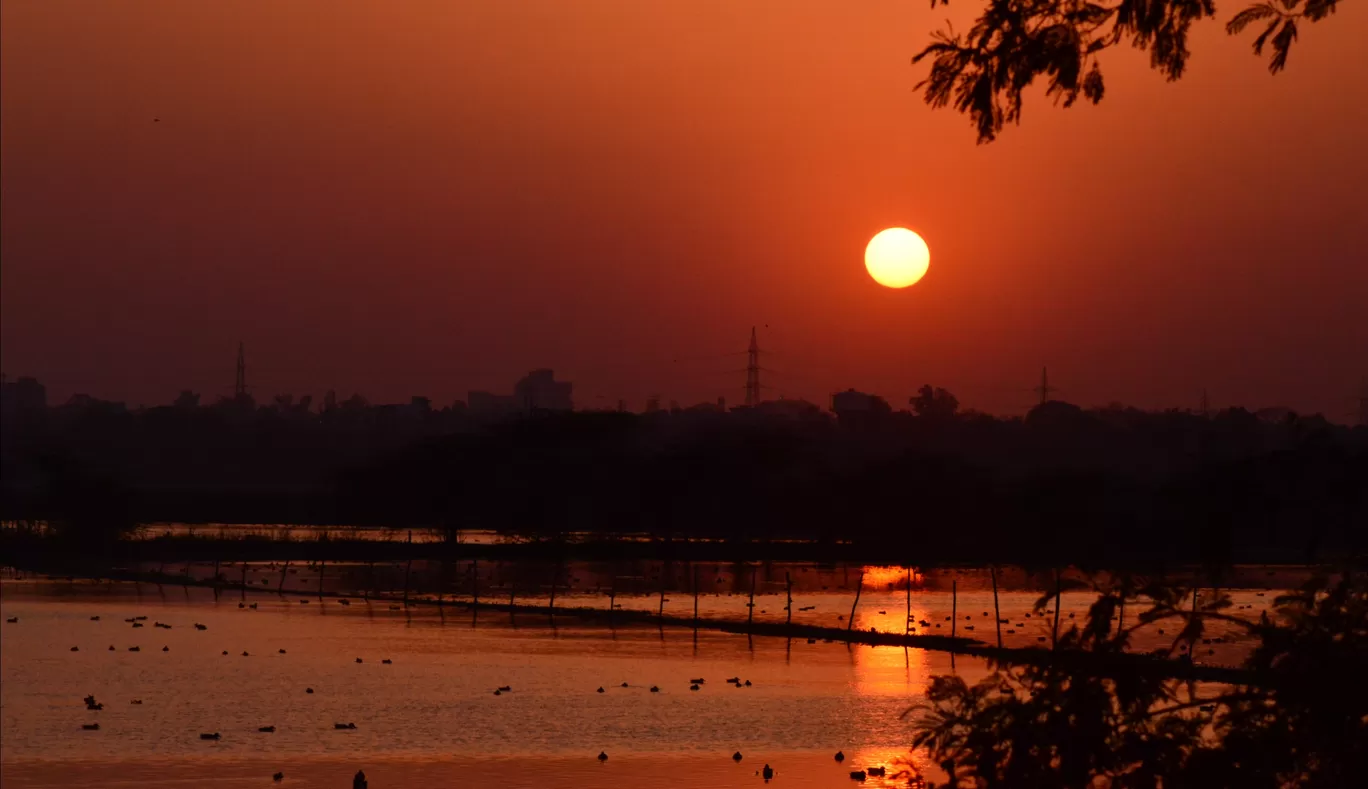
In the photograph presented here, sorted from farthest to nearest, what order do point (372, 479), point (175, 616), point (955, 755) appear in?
point (372, 479), point (175, 616), point (955, 755)

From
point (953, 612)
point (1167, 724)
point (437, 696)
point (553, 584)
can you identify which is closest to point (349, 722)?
point (437, 696)

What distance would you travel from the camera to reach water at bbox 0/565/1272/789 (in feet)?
158

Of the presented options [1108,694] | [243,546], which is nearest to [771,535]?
[243,546]

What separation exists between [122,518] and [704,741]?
11675 centimetres

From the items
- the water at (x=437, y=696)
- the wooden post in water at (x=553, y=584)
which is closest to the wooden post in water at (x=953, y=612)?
the water at (x=437, y=696)

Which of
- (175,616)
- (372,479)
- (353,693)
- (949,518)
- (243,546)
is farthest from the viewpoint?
(372,479)

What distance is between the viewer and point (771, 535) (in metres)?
182

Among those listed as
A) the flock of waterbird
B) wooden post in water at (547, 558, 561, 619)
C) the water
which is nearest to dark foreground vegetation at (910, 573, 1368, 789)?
the water

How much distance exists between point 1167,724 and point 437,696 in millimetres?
53487

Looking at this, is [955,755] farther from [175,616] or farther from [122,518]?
[122,518]

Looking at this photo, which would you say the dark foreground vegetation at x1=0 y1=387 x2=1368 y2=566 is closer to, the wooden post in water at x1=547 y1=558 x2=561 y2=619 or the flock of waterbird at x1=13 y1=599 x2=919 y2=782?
the wooden post in water at x1=547 y1=558 x2=561 y2=619

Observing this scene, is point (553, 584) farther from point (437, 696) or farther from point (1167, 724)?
point (1167, 724)

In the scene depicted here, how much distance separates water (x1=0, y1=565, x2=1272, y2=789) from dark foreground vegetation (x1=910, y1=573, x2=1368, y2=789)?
1141 inches

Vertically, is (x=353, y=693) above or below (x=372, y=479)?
below
